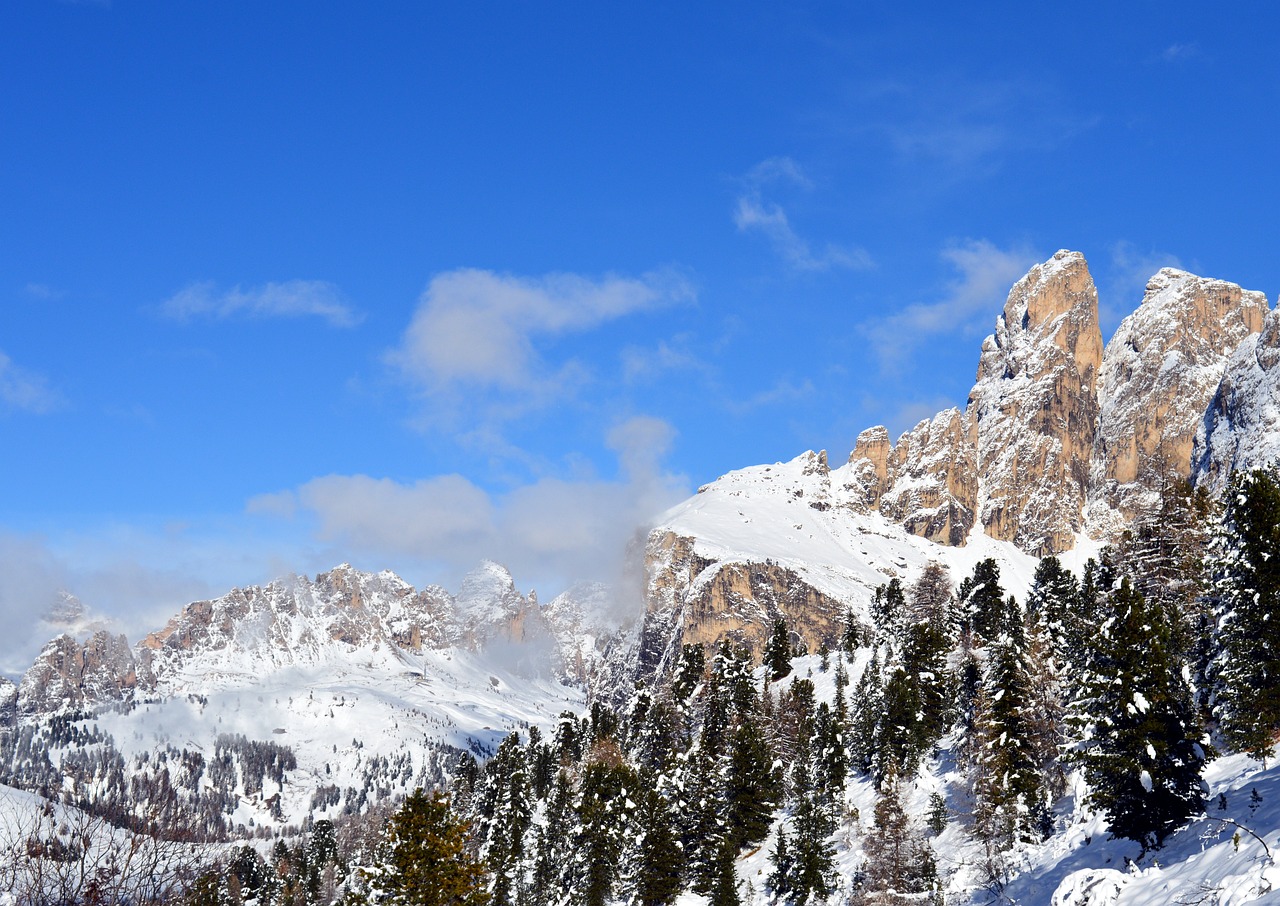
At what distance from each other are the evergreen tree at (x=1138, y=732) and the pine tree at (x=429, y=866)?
25.2 meters

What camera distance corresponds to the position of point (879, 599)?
151000mm

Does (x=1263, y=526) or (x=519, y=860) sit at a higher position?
(x=1263, y=526)

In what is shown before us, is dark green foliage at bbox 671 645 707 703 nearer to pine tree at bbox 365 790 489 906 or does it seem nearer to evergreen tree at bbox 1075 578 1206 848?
pine tree at bbox 365 790 489 906

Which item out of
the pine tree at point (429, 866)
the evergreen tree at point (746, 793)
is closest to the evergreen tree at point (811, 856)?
the evergreen tree at point (746, 793)

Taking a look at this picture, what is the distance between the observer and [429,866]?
39.3 m

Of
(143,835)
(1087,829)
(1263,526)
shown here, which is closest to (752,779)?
(1087,829)

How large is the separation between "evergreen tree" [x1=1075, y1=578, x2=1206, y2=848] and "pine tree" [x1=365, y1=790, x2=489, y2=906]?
2520 cm

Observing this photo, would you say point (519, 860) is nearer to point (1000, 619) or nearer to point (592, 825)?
point (592, 825)

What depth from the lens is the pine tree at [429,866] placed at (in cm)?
3903

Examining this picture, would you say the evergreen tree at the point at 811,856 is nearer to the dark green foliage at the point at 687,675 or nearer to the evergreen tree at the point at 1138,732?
the evergreen tree at the point at 1138,732

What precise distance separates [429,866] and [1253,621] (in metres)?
34.3

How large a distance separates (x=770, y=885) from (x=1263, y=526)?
4595cm

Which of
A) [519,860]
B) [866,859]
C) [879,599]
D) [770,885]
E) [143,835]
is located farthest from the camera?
[879,599]

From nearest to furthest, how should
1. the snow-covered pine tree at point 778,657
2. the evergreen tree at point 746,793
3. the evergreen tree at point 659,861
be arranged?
the evergreen tree at point 659,861
the evergreen tree at point 746,793
the snow-covered pine tree at point 778,657
